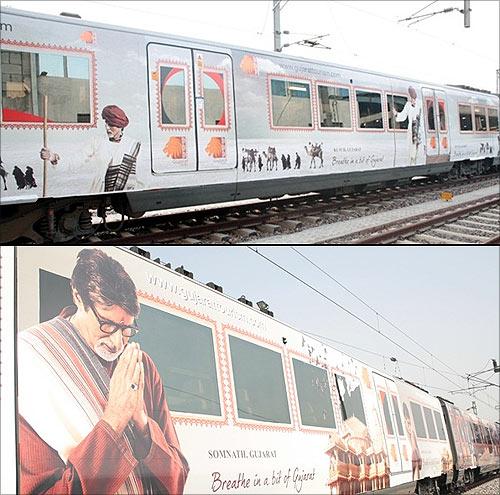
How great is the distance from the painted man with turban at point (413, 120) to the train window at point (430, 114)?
38 centimetres

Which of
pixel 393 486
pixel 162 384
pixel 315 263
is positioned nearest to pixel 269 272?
pixel 315 263

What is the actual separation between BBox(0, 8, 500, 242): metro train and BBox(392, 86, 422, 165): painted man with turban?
852 mm

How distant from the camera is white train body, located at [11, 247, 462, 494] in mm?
3289

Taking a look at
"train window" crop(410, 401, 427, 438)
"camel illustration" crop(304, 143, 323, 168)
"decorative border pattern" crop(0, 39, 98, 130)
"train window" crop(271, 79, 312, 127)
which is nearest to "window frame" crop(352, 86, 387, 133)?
"camel illustration" crop(304, 143, 323, 168)

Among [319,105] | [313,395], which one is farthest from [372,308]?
[319,105]

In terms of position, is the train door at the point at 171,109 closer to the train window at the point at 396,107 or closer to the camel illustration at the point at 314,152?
the camel illustration at the point at 314,152

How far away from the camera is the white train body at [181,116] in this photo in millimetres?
5207

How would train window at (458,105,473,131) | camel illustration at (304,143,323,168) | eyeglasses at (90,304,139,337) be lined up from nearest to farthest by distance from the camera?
1. eyeglasses at (90,304,139,337)
2. camel illustration at (304,143,323,168)
3. train window at (458,105,473,131)

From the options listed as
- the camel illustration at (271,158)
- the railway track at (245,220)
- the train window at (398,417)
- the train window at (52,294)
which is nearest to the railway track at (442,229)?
the railway track at (245,220)

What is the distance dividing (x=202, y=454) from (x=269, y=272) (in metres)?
1.10

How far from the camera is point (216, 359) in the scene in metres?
3.49

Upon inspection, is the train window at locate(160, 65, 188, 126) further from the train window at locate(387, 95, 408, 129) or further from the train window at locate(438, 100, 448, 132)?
the train window at locate(438, 100, 448, 132)

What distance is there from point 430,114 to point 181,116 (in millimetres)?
5393

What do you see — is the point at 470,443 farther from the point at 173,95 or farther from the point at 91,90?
the point at 91,90
